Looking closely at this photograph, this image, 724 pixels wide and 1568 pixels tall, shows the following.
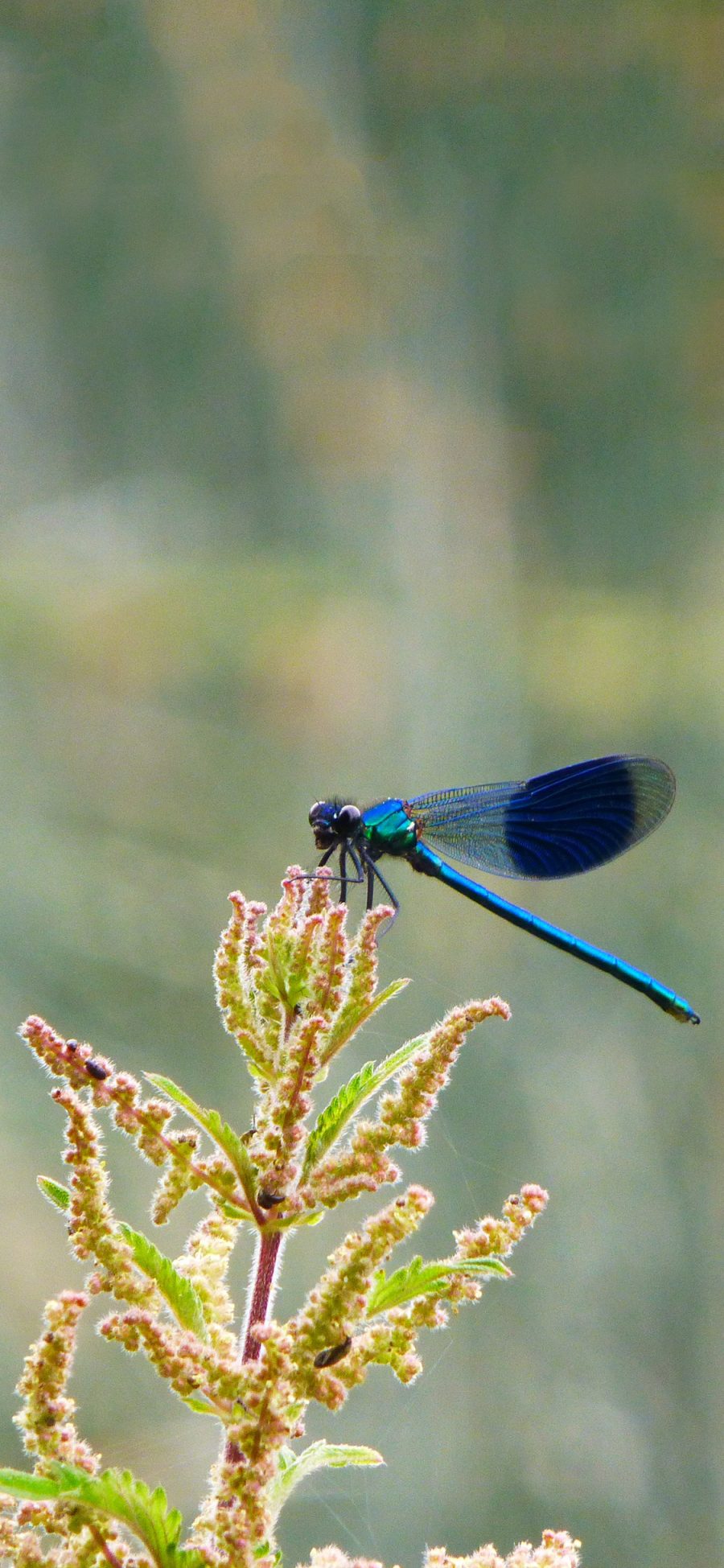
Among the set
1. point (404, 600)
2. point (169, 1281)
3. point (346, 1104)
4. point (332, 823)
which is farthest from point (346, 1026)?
point (404, 600)

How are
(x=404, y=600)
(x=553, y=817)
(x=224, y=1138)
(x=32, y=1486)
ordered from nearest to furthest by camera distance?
(x=32, y=1486), (x=224, y=1138), (x=553, y=817), (x=404, y=600)

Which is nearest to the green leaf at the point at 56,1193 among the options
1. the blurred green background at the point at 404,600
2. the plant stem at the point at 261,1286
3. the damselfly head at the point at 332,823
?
the plant stem at the point at 261,1286

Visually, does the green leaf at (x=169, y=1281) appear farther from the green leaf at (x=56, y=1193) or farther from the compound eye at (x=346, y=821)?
the compound eye at (x=346, y=821)

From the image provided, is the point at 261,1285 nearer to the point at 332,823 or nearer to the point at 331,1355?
the point at 331,1355

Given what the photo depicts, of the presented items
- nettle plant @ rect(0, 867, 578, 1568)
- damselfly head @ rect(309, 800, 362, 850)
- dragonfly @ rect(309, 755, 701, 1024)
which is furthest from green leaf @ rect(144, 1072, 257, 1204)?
dragonfly @ rect(309, 755, 701, 1024)

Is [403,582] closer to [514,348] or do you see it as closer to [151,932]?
[514,348]

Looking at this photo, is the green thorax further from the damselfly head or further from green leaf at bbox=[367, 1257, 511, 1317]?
green leaf at bbox=[367, 1257, 511, 1317]
